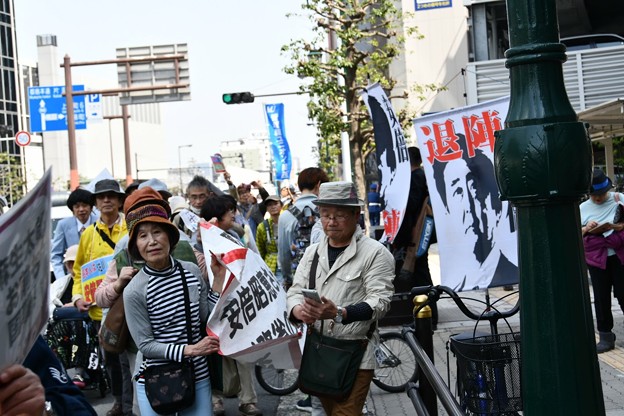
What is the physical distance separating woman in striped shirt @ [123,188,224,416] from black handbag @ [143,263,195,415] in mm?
54

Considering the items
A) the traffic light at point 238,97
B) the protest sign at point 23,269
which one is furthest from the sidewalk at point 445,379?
the traffic light at point 238,97

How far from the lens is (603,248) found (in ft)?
27.9

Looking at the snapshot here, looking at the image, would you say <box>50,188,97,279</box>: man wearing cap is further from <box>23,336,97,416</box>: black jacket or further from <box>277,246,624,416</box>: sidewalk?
<box>23,336,97,416</box>: black jacket

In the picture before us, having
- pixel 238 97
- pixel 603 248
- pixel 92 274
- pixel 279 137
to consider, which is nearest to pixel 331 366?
pixel 92 274

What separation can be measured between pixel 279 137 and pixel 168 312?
103 feet

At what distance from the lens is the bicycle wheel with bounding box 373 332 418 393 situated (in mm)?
7875

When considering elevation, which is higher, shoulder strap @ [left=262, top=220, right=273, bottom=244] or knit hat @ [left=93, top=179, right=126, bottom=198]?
knit hat @ [left=93, top=179, right=126, bottom=198]

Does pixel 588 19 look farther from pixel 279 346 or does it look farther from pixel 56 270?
pixel 279 346

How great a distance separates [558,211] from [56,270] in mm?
6670

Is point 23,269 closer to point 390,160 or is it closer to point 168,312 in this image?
point 168,312

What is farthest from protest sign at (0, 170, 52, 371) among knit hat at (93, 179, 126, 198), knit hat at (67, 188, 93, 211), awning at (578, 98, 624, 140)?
awning at (578, 98, 624, 140)

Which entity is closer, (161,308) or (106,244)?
(161,308)

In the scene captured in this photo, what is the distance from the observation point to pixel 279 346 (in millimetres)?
5234

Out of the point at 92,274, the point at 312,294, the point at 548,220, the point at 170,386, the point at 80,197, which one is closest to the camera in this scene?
the point at 548,220
